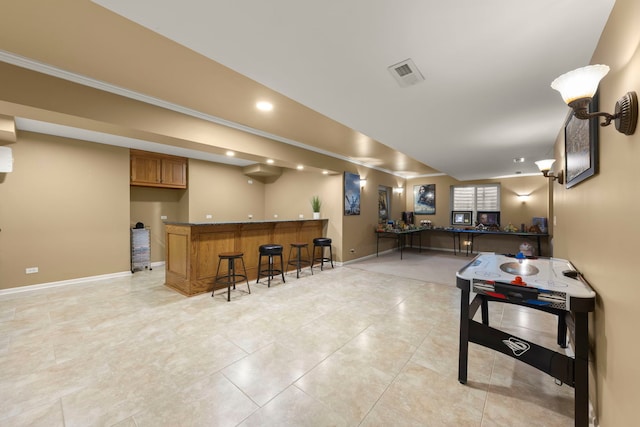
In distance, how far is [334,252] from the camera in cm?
617

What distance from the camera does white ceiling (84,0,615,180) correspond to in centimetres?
136

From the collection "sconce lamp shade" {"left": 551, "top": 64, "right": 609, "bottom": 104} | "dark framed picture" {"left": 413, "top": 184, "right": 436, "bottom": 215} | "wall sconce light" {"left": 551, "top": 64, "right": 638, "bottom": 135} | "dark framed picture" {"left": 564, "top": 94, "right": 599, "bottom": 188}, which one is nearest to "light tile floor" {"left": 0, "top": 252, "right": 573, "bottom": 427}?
"dark framed picture" {"left": 564, "top": 94, "right": 599, "bottom": 188}

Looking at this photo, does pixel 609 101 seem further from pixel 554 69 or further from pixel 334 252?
pixel 334 252

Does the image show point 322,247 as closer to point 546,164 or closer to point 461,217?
point 546,164

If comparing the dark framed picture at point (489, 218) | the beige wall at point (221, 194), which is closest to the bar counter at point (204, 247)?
the beige wall at point (221, 194)

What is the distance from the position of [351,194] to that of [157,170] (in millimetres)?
4677

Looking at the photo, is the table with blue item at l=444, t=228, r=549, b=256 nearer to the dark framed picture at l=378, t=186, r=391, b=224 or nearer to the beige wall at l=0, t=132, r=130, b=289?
the dark framed picture at l=378, t=186, r=391, b=224

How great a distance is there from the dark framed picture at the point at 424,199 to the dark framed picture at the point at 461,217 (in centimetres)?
64

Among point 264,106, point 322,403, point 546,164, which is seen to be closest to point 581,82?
point 322,403

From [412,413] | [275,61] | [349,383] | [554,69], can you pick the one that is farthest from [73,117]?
[554,69]

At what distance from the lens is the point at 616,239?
1249 mm

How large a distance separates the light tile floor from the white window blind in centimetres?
543

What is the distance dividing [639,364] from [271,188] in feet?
24.4

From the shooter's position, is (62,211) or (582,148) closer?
(582,148)
